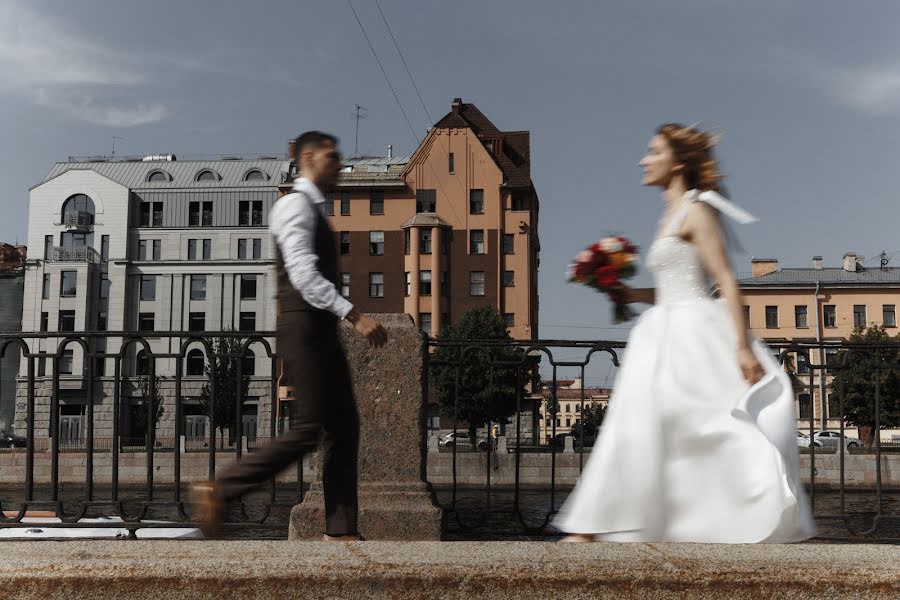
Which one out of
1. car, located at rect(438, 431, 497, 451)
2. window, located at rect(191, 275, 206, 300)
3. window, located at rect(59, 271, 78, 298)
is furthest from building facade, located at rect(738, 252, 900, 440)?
window, located at rect(59, 271, 78, 298)

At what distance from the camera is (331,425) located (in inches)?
145

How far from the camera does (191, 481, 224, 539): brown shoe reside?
10.9 feet

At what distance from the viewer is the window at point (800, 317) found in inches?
2613

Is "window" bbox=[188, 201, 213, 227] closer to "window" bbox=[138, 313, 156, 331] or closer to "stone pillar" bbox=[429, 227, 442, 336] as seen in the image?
"window" bbox=[138, 313, 156, 331]

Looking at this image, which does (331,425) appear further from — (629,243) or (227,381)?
(227,381)

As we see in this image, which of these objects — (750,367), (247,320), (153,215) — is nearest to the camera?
(750,367)

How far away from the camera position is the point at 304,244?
3.61 meters

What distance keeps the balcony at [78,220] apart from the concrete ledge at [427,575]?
220 ft

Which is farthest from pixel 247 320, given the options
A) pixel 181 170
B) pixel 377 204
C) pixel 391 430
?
pixel 391 430

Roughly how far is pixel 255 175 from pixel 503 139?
17897 mm

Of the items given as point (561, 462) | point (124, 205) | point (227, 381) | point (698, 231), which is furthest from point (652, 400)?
point (124, 205)

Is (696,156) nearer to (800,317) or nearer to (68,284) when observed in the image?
(68,284)

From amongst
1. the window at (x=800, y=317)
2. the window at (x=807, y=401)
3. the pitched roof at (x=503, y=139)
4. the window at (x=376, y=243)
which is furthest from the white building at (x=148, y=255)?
the window at (x=807, y=401)

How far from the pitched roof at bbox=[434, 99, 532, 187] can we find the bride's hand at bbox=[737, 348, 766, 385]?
57.5 meters
